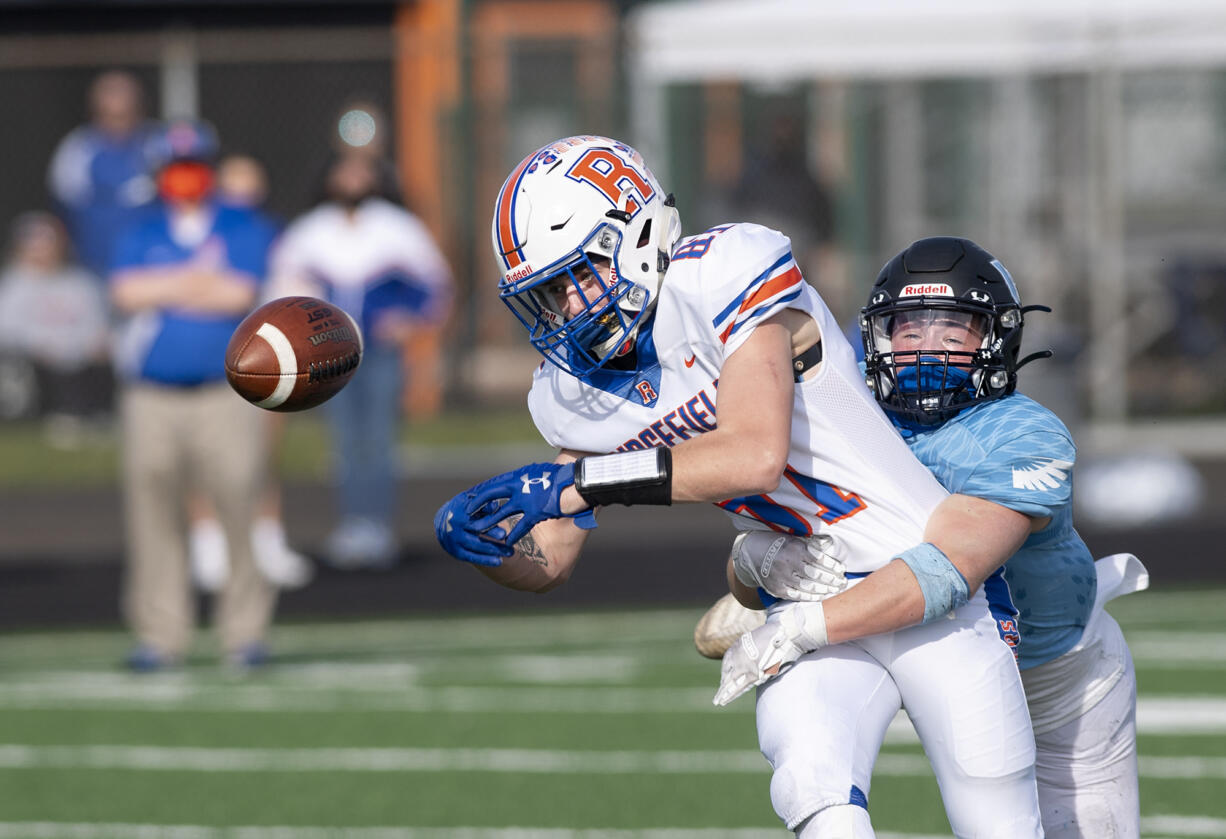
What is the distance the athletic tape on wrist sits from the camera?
11.1 feet

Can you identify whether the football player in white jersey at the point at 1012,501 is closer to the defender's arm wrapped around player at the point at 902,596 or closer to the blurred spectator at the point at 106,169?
the defender's arm wrapped around player at the point at 902,596

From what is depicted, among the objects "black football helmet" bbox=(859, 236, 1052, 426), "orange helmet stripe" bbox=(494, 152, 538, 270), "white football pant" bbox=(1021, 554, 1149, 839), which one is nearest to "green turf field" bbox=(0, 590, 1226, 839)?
"white football pant" bbox=(1021, 554, 1149, 839)

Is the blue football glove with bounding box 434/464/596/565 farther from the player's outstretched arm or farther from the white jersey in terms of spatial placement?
the white jersey

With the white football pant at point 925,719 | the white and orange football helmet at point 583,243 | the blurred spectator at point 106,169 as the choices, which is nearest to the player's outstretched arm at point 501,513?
the white and orange football helmet at point 583,243

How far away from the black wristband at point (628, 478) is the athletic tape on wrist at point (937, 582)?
1.52ft

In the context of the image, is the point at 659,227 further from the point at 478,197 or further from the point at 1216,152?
the point at 1216,152

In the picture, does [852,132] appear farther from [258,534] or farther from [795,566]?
[795,566]

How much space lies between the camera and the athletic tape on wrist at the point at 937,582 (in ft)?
11.1

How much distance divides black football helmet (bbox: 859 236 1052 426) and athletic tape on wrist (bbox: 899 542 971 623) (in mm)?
385

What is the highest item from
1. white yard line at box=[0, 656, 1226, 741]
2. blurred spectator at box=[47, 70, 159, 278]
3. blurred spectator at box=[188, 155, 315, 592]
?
blurred spectator at box=[47, 70, 159, 278]

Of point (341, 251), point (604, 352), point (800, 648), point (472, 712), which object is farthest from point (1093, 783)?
point (341, 251)

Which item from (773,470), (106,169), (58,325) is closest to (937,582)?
(773,470)

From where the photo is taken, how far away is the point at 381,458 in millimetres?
10383

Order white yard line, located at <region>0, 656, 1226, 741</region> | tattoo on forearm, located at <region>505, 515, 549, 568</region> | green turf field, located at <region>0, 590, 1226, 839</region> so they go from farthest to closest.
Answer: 1. white yard line, located at <region>0, 656, 1226, 741</region>
2. green turf field, located at <region>0, 590, 1226, 839</region>
3. tattoo on forearm, located at <region>505, 515, 549, 568</region>
